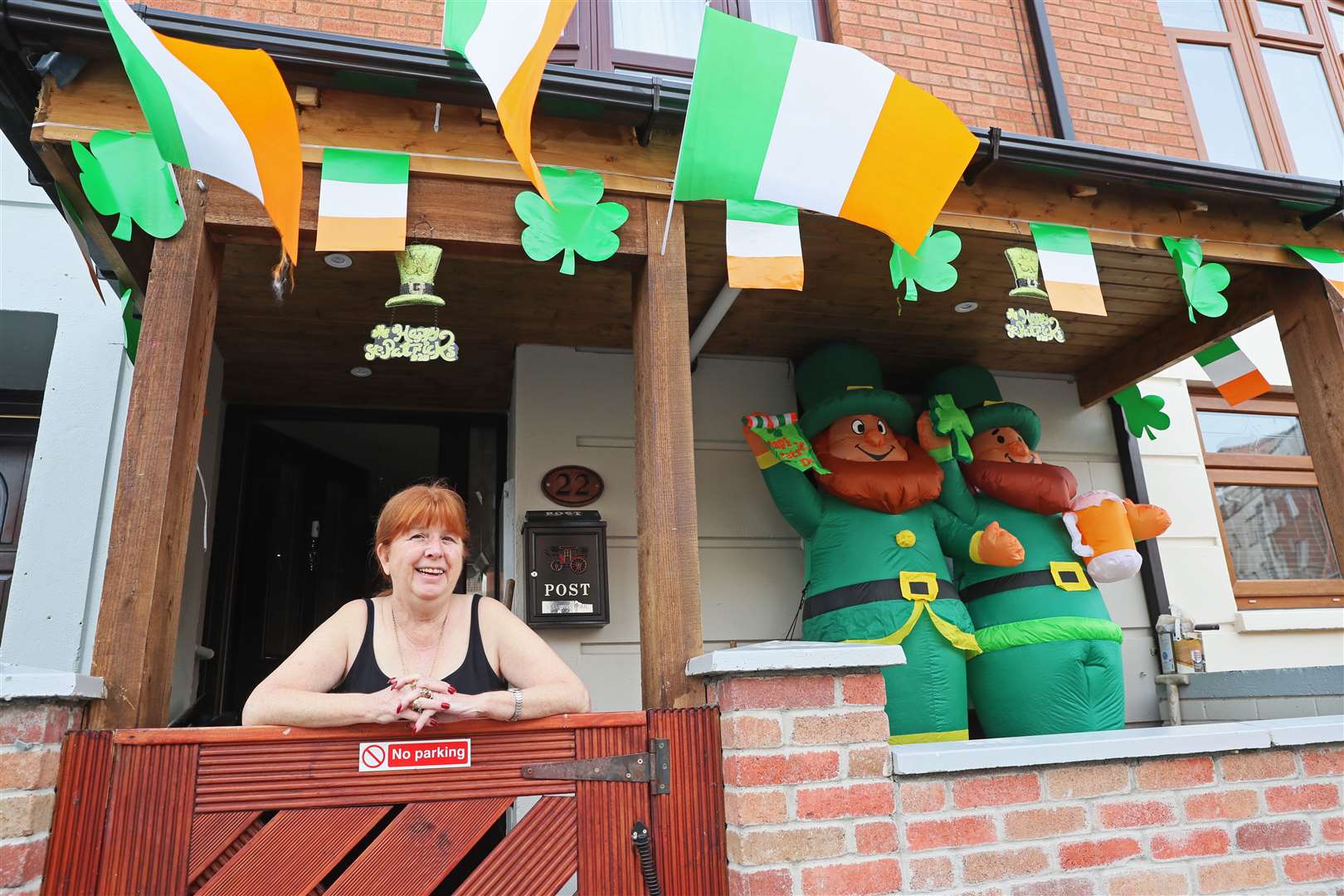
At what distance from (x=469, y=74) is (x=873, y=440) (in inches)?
93.7

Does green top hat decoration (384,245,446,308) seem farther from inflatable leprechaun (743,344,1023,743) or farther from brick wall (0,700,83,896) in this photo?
inflatable leprechaun (743,344,1023,743)

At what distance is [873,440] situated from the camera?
410 cm

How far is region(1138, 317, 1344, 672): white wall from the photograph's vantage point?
16.0ft

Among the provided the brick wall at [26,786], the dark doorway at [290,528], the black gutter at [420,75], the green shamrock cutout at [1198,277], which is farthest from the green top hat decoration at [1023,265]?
the brick wall at [26,786]

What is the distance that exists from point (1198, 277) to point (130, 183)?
3663 mm

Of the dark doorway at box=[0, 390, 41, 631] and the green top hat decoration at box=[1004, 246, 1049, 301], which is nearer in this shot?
the green top hat decoration at box=[1004, 246, 1049, 301]

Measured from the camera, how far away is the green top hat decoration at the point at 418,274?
268cm

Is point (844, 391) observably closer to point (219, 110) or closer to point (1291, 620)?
point (219, 110)

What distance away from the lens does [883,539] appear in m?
3.89

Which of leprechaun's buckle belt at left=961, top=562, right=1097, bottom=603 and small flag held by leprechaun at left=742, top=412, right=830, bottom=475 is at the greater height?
small flag held by leprechaun at left=742, top=412, right=830, bottom=475

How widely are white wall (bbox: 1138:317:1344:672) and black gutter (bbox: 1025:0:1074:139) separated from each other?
5.52ft

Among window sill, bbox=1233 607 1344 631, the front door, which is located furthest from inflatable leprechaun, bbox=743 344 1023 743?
the front door

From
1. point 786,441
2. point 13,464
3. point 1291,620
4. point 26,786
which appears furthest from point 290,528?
point 1291,620

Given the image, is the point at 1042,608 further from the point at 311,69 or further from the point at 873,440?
the point at 311,69
